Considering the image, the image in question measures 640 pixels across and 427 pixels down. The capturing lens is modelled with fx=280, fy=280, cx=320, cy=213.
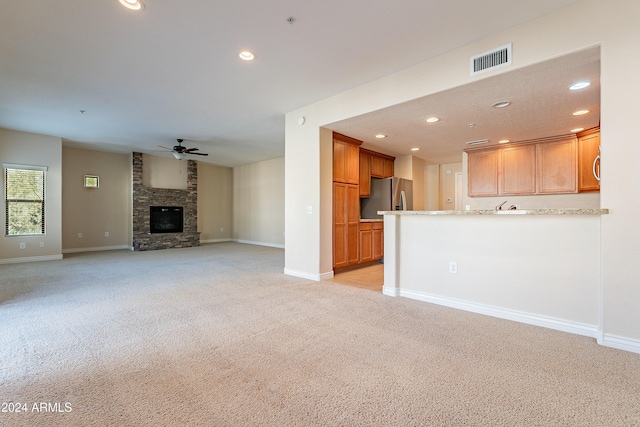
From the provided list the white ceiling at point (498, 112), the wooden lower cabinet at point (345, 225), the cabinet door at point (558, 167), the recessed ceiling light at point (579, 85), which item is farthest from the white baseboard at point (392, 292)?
the cabinet door at point (558, 167)

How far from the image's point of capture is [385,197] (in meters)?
6.20

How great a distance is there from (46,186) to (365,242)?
23.6 ft

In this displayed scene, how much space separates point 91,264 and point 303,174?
15.9 ft

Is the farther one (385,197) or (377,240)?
(385,197)

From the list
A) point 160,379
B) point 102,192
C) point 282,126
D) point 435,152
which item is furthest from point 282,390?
point 102,192

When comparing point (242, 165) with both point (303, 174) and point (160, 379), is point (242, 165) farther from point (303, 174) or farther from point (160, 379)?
point (160, 379)

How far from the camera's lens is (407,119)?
4.09 metres

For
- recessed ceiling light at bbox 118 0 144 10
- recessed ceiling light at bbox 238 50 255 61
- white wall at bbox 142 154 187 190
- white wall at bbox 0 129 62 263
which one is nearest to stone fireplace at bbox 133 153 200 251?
white wall at bbox 142 154 187 190

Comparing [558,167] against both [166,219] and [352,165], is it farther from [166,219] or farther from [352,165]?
[166,219]

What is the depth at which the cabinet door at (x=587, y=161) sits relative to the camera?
4.49 meters

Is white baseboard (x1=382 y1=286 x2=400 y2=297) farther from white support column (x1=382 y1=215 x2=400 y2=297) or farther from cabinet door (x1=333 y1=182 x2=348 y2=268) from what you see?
cabinet door (x1=333 y1=182 x2=348 y2=268)

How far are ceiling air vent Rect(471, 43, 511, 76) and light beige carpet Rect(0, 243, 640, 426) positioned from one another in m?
2.51

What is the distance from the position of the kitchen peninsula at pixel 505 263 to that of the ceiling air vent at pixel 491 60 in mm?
1432

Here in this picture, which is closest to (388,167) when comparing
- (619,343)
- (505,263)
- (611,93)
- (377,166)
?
(377,166)
